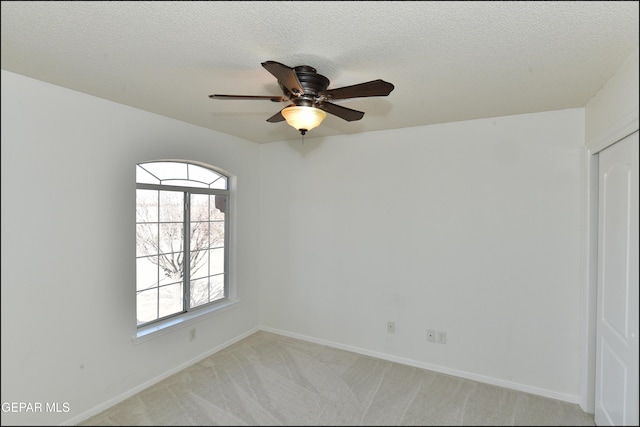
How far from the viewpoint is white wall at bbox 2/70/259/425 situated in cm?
173

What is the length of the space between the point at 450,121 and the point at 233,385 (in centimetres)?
279

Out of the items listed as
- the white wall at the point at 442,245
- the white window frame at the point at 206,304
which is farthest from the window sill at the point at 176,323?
the white wall at the point at 442,245

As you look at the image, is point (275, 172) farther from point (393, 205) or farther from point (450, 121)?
point (450, 121)

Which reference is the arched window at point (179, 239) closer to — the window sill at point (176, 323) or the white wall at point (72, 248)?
the window sill at point (176, 323)

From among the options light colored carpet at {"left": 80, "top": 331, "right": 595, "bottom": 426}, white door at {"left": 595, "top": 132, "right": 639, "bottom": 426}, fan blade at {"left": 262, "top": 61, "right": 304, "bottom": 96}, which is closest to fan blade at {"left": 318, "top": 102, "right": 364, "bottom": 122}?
fan blade at {"left": 262, "top": 61, "right": 304, "bottom": 96}

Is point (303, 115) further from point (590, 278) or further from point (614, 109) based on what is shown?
point (590, 278)

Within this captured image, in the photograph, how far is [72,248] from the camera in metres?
2.09

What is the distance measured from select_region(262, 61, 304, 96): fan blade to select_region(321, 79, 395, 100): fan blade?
0.57 ft

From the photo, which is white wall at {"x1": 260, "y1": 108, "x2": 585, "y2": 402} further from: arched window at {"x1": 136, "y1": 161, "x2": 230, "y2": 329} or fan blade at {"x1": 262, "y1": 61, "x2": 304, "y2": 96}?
fan blade at {"x1": 262, "y1": 61, "x2": 304, "y2": 96}

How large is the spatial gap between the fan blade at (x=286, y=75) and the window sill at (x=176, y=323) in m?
2.24

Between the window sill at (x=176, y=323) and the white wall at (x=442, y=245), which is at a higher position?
the white wall at (x=442, y=245)

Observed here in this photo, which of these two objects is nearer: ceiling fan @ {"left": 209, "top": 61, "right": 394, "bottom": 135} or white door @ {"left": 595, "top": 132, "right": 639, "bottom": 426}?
white door @ {"left": 595, "top": 132, "right": 639, "bottom": 426}

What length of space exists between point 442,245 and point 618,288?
1280mm

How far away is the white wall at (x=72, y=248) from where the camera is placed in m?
1.73
